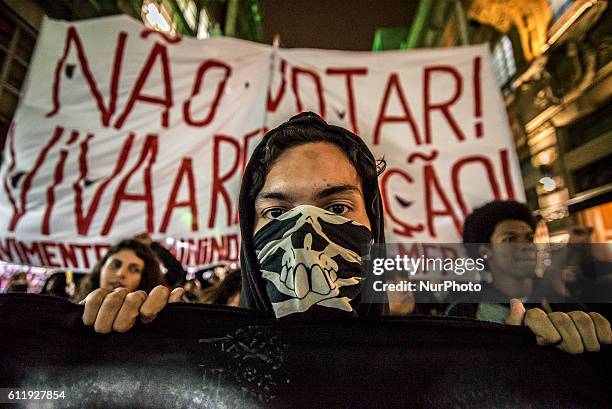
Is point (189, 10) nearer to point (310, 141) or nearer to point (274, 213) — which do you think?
point (310, 141)

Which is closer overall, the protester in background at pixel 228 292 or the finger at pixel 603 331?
the finger at pixel 603 331

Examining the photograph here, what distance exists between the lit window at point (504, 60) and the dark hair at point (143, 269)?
6.75 m

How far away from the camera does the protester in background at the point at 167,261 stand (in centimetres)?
240

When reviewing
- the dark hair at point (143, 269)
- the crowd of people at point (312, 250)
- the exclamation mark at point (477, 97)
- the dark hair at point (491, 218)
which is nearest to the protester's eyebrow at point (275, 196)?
the crowd of people at point (312, 250)

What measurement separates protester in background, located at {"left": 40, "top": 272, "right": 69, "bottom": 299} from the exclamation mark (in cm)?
280

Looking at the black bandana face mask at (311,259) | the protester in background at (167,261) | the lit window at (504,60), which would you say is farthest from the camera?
the lit window at (504,60)

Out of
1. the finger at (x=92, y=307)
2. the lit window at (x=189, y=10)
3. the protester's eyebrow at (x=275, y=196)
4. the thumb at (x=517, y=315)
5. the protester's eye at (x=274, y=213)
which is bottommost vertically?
the thumb at (x=517, y=315)

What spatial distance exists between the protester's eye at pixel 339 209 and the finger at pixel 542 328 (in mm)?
468

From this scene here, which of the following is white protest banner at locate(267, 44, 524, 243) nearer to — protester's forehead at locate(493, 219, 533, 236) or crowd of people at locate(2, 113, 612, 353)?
protester's forehead at locate(493, 219, 533, 236)

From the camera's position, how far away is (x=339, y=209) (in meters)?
1.02

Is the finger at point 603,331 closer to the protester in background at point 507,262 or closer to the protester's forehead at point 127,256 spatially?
the protester in background at point 507,262

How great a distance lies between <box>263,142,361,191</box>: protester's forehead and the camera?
1.03 meters

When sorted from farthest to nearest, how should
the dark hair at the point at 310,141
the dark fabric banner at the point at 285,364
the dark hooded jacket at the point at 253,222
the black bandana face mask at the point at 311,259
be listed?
the dark hair at the point at 310,141 < the dark hooded jacket at the point at 253,222 < the black bandana face mask at the point at 311,259 < the dark fabric banner at the point at 285,364

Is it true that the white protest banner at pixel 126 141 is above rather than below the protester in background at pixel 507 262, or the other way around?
Result: above
